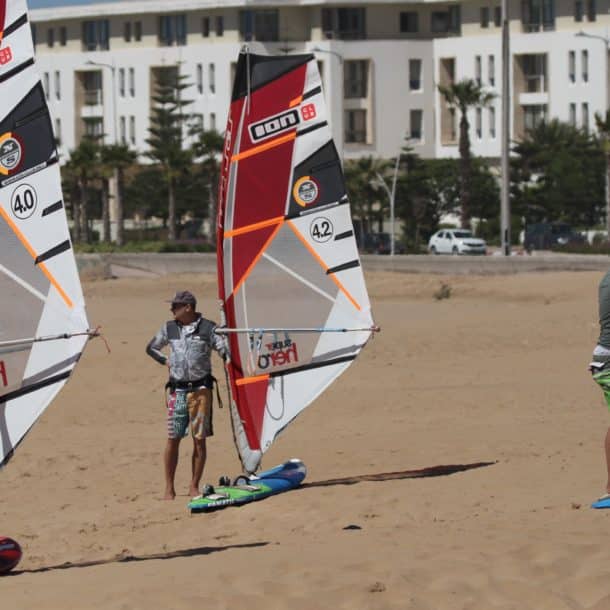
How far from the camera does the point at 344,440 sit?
1352cm

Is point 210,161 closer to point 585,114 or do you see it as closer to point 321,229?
point 585,114

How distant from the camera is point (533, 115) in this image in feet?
219

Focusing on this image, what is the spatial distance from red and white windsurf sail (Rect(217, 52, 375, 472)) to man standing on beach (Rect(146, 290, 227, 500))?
1.01 ft

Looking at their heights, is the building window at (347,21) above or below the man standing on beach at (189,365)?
above

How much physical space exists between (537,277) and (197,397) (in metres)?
20.7

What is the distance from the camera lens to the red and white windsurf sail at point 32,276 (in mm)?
8398

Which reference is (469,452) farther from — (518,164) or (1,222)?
(518,164)

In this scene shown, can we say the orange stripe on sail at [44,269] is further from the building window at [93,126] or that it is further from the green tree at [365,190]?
the building window at [93,126]

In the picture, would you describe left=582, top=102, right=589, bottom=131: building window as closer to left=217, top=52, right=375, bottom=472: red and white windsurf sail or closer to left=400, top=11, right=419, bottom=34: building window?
left=400, top=11, right=419, bottom=34: building window

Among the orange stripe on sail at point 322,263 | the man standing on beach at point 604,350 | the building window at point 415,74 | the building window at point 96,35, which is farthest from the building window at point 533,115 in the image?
the man standing on beach at point 604,350

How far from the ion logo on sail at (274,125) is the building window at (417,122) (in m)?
62.1

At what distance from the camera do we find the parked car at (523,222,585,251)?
51000 mm

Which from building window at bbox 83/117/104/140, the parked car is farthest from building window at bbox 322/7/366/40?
the parked car

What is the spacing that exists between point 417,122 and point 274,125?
62704 mm
